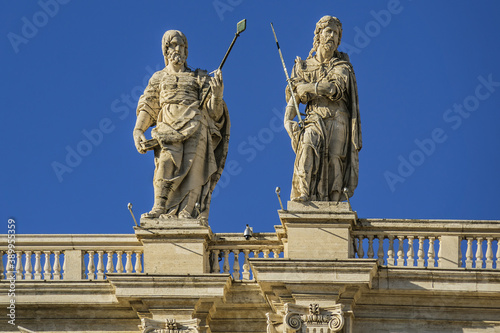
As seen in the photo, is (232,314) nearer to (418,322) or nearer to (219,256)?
(219,256)

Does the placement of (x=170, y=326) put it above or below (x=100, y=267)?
below

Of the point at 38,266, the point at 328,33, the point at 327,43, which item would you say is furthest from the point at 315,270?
the point at 38,266

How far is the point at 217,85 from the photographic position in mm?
32094

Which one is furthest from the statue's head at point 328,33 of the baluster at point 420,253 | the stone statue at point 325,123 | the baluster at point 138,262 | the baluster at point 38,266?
the baluster at point 38,266

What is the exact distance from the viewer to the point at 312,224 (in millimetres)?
30859

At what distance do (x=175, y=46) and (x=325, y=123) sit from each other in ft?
9.47

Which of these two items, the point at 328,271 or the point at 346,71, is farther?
the point at 346,71

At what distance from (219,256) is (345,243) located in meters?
2.14

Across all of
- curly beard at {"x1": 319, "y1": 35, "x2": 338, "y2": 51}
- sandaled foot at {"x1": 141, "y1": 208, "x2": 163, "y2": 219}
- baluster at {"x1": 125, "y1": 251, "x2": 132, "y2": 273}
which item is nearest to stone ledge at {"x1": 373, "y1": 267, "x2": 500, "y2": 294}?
→ sandaled foot at {"x1": 141, "y1": 208, "x2": 163, "y2": 219}

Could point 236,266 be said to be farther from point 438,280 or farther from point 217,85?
point 438,280

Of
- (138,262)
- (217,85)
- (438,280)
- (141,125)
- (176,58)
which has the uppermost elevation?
(176,58)

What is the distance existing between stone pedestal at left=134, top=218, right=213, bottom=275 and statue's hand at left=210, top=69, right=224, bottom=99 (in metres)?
2.33

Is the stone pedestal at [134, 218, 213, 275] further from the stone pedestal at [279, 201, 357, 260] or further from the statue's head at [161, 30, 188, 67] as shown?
the statue's head at [161, 30, 188, 67]

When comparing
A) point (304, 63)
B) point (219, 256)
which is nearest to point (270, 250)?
point (219, 256)
